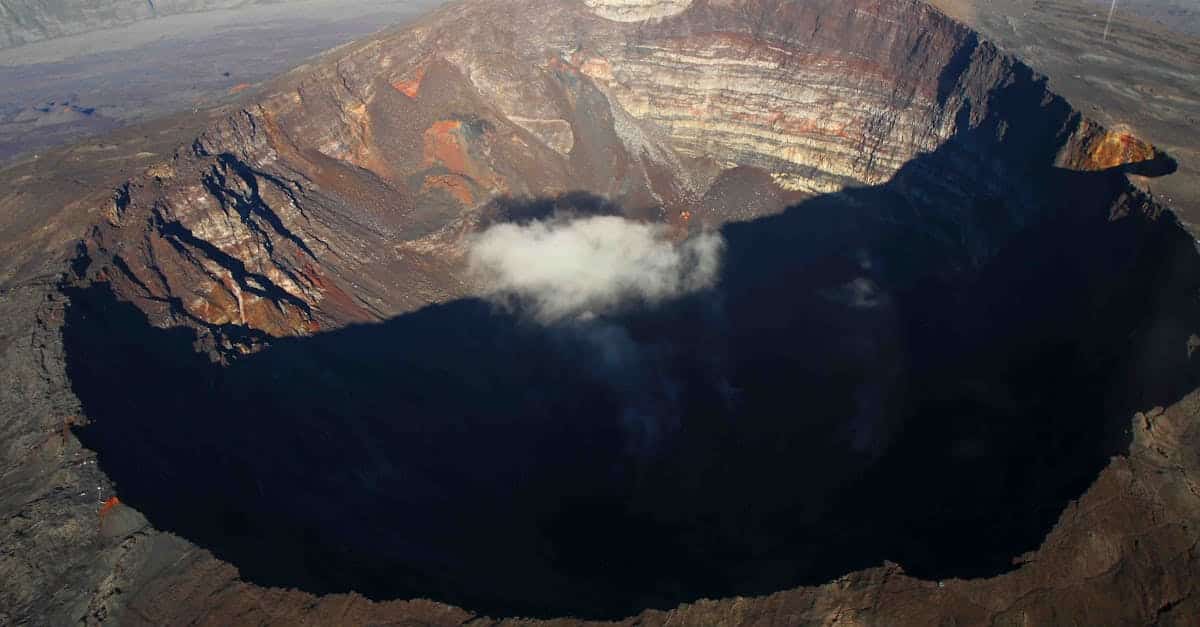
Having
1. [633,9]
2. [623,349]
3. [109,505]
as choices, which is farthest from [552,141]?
[109,505]

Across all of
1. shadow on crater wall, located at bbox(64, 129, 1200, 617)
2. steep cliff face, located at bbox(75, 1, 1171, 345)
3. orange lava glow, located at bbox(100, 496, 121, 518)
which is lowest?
shadow on crater wall, located at bbox(64, 129, 1200, 617)

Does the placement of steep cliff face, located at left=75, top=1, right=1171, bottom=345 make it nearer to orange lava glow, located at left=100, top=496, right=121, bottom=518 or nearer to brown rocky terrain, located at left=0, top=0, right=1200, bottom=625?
brown rocky terrain, located at left=0, top=0, right=1200, bottom=625

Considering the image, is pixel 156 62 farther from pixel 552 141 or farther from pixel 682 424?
pixel 682 424

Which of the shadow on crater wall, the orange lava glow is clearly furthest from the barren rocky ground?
the orange lava glow

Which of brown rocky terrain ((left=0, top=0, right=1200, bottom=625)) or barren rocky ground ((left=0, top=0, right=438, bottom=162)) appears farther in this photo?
barren rocky ground ((left=0, top=0, right=438, bottom=162))

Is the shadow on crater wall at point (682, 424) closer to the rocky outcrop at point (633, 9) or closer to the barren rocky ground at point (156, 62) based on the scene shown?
the rocky outcrop at point (633, 9)

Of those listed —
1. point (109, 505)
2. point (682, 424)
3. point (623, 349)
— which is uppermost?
point (109, 505)

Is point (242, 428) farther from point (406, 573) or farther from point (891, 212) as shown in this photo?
point (891, 212)
